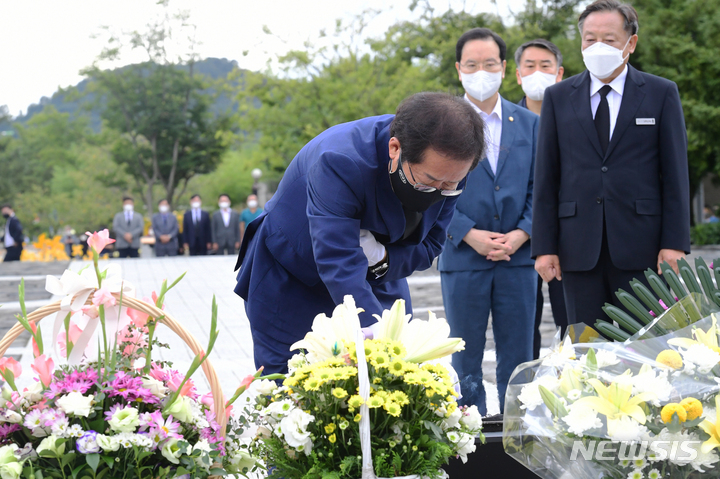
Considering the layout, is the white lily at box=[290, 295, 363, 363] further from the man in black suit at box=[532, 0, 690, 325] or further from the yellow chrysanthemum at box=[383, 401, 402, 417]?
the man in black suit at box=[532, 0, 690, 325]

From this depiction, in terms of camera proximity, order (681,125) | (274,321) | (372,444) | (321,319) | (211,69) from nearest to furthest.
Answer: (372,444), (321,319), (274,321), (681,125), (211,69)

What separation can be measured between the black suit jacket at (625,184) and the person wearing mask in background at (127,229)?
1526cm

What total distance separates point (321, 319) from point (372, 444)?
0.30 metres

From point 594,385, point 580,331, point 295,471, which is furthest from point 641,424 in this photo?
point 295,471

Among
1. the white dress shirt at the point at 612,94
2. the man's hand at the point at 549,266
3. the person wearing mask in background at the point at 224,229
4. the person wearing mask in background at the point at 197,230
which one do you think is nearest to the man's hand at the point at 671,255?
the man's hand at the point at 549,266

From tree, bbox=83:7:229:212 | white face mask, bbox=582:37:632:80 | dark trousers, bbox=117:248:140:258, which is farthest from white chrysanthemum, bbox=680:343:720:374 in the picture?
tree, bbox=83:7:229:212

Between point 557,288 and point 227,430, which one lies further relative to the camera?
point 557,288

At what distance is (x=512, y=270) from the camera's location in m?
3.76

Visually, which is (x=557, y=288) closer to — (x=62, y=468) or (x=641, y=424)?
(x=641, y=424)

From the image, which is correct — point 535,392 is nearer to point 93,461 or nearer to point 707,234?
point 93,461

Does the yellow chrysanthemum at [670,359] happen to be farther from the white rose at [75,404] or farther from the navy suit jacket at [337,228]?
the white rose at [75,404]

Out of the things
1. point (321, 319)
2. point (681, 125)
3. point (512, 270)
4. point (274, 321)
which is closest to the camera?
point (321, 319)

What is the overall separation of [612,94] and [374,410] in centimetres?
249

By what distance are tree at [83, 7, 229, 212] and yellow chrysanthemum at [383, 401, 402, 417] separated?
36419 millimetres
